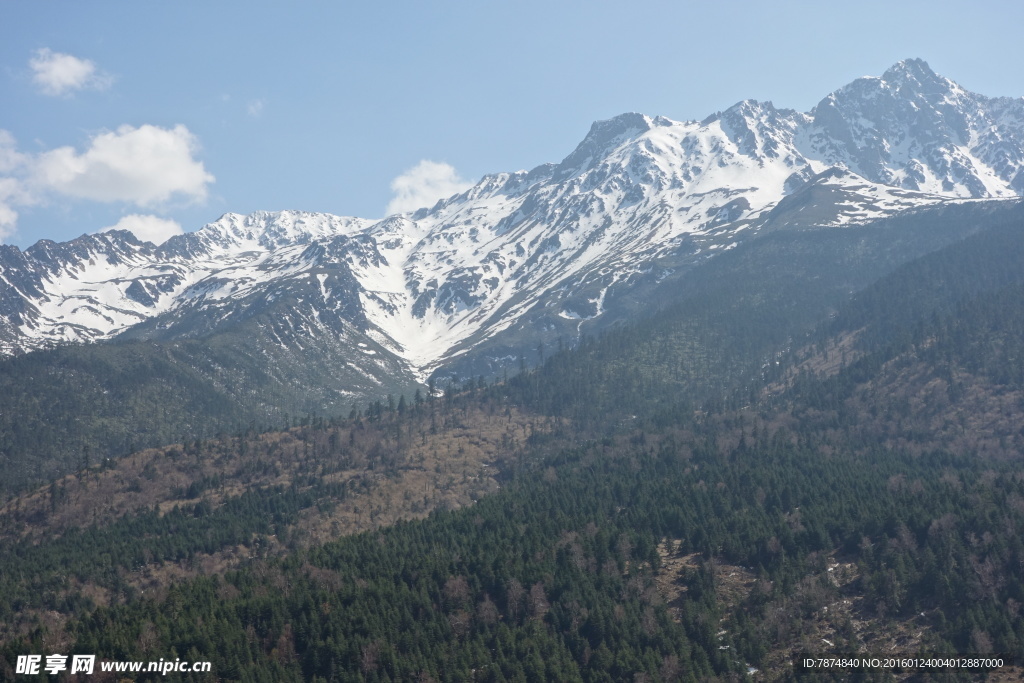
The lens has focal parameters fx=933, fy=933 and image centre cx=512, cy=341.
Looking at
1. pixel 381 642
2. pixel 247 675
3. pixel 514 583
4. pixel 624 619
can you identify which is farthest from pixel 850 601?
pixel 247 675

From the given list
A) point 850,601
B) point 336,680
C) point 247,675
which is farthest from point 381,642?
point 850,601

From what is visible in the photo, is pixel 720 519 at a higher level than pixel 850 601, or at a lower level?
higher

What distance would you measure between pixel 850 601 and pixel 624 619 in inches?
1573

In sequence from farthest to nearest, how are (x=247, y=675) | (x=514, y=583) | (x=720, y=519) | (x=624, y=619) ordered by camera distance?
(x=720, y=519)
(x=514, y=583)
(x=624, y=619)
(x=247, y=675)

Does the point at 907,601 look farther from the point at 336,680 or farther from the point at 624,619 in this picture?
the point at 336,680

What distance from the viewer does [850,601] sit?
160125mm

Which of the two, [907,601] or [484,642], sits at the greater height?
[484,642]

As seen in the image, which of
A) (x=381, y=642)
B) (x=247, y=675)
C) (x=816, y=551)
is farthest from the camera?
(x=816, y=551)

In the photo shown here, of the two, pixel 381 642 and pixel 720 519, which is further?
pixel 720 519

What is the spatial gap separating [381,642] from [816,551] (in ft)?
282

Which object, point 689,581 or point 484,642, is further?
point 689,581

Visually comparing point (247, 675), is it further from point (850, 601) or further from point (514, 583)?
point (850, 601)

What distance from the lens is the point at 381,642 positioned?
144m

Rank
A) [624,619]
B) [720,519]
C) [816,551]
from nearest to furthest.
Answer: [624,619] → [816,551] → [720,519]
